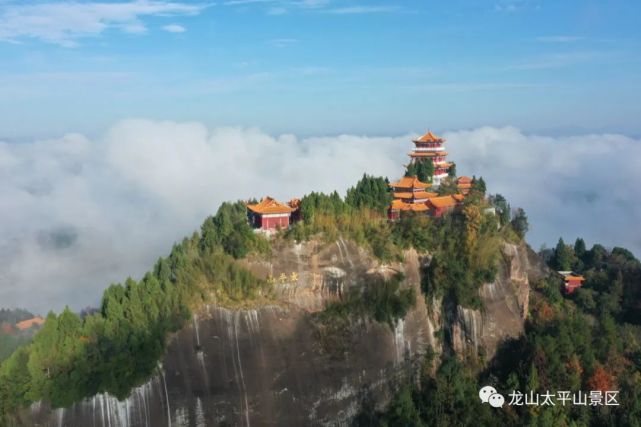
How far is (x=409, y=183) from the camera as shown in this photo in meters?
27.0

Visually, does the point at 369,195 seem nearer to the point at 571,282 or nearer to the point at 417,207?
the point at 417,207

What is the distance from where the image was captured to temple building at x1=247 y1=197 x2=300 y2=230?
23.0m

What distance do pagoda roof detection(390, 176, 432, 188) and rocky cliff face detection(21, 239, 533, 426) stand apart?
13.9 feet

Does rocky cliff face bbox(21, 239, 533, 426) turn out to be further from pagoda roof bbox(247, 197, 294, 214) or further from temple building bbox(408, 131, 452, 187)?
temple building bbox(408, 131, 452, 187)

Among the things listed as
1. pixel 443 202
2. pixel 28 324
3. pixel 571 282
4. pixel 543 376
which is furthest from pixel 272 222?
pixel 28 324

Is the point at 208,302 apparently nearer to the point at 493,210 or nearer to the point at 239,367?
the point at 239,367

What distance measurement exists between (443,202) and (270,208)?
23.8 feet

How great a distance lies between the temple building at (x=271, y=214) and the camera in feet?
75.4

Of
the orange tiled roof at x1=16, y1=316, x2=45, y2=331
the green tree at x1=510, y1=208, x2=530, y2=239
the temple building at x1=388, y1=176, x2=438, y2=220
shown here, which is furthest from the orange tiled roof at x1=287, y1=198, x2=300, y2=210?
the orange tiled roof at x1=16, y1=316, x2=45, y2=331

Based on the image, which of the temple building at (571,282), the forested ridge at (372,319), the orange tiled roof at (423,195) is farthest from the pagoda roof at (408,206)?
the temple building at (571,282)

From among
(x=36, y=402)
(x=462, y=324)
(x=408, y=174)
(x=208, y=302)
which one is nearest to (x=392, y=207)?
(x=408, y=174)

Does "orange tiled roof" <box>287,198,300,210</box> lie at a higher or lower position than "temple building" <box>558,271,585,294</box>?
higher

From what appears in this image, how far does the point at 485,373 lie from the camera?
902 inches

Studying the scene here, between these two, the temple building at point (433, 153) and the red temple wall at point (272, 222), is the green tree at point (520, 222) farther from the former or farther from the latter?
the red temple wall at point (272, 222)
